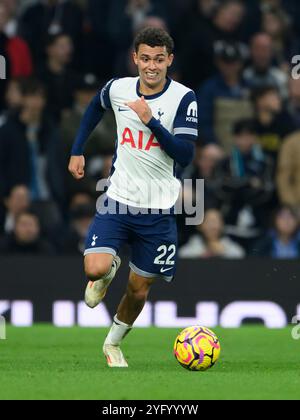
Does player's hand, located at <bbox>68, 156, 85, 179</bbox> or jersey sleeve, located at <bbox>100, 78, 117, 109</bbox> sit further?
jersey sleeve, located at <bbox>100, 78, 117, 109</bbox>

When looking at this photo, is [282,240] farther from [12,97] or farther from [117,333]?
[117,333]

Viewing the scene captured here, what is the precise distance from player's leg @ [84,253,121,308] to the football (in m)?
0.70

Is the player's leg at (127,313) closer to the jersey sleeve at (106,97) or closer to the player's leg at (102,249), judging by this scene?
the player's leg at (102,249)

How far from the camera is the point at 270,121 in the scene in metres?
16.0

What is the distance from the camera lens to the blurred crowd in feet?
49.8

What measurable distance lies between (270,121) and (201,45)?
162 cm

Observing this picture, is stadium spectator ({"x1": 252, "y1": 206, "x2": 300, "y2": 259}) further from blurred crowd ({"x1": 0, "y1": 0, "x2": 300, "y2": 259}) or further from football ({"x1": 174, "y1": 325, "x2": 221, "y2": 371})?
football ({"x1": 174, "y1": 325, "x2": 221, "y2": 371})

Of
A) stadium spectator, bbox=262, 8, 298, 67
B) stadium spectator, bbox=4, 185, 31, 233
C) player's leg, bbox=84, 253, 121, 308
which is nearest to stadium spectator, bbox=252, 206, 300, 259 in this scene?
stadium spectator, bbox=4, 185, 31, 233

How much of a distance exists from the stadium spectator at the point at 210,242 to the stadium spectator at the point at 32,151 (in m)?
1.72

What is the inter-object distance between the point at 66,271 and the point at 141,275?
4.55 m

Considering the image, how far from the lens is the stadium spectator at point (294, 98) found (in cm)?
1645

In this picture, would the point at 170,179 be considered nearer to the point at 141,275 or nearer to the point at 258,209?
the point at 141,275

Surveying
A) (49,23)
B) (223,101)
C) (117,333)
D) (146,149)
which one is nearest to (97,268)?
(117,333)
